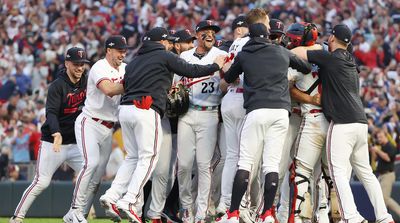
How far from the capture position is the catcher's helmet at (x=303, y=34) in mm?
12148

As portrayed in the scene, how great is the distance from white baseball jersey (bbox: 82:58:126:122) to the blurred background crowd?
228 inches

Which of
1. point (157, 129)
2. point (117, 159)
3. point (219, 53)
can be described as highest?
point (219, 53)

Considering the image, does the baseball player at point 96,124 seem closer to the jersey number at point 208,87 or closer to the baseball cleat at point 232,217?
the jersey number at point 208,87

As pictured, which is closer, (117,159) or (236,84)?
(236,84)

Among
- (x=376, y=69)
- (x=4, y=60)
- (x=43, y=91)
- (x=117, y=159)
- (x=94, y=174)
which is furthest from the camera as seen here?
(x=4, y=60)

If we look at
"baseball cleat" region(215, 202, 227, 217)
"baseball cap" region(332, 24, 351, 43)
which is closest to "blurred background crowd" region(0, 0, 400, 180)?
"baseball cap" region(332, 24, 351, 43)

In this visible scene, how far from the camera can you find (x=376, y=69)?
21734 millimetres

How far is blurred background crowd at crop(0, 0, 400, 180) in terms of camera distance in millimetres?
20375

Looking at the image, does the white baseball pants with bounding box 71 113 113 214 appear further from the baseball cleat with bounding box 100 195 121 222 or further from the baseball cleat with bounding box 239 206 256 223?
the baseball cleat with bounding box 239 206 256 223

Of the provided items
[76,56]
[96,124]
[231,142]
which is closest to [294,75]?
[231,142]

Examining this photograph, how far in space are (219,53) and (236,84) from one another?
1.85 ft

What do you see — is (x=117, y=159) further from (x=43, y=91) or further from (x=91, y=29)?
(x=91, y=29)

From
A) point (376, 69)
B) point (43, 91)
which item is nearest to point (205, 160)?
point (376, 69)

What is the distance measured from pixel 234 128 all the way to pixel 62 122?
2.48 m
